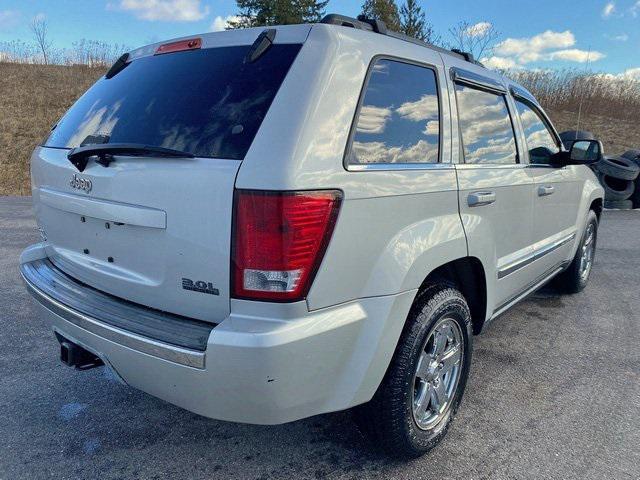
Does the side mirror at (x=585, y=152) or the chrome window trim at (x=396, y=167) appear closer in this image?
the chrome window trim at (x=396, y=167)

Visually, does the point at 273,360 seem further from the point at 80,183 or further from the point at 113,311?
the point at 80,183

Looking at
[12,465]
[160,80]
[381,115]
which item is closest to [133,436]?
[12,465]

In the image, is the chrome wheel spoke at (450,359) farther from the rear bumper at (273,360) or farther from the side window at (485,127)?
the side window at (485,127)

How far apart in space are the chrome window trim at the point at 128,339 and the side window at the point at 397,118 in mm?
938

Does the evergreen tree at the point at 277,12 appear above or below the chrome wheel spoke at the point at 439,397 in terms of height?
above

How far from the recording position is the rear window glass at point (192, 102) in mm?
1921

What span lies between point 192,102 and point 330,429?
1.77 metres

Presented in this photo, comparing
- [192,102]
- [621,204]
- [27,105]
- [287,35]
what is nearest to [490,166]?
[287,35]

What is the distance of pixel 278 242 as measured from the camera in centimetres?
174

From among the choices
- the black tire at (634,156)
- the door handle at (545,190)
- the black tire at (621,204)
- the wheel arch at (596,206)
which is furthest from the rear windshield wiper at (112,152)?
the black tire at (634,156)

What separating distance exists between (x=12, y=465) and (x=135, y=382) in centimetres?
85

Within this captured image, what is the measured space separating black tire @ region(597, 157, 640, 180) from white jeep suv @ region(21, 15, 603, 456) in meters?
9.27

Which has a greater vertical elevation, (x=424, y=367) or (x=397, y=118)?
(x=397, y=118)

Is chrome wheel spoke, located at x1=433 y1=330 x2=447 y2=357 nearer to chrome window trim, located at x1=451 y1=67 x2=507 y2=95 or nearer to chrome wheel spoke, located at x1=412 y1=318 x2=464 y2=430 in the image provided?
chrome wheel spoke, located at x1=412 y1=318 x2=464 y2=430
